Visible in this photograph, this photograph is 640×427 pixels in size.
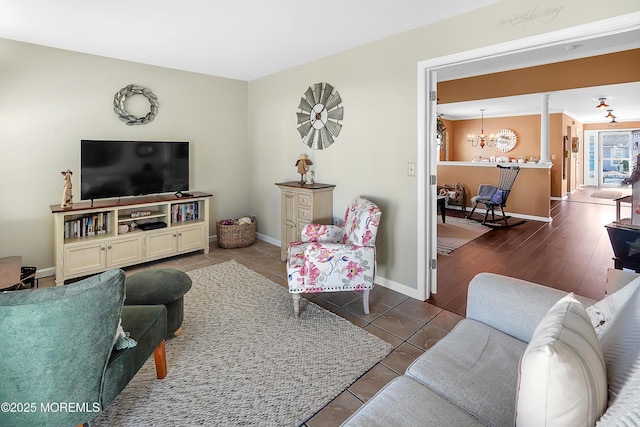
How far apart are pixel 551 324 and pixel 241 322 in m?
2.19

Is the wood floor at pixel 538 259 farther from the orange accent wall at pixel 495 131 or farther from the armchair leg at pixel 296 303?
the orange accent wall at pixel 495 131

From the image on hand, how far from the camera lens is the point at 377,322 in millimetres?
2699

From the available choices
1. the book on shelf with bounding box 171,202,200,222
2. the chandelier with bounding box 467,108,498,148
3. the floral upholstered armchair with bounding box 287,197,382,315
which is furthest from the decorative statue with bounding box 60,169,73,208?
the chandelier with bounding box 467,108,498,148

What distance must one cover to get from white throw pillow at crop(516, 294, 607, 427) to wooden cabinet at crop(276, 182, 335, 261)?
2982mm

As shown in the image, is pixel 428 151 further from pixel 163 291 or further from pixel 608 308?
pixel 163 291

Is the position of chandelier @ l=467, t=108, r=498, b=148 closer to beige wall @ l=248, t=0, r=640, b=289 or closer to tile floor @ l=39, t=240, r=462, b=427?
beige wall @ l=248, t=0, r=640, b=289

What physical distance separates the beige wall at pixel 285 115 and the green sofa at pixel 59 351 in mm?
2512

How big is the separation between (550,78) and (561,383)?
4988mm

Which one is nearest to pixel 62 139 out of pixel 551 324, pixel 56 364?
pixel 56 364

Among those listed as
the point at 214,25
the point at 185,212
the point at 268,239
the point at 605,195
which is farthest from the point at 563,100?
the point at 185,212

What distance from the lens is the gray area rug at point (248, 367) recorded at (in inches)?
68.6

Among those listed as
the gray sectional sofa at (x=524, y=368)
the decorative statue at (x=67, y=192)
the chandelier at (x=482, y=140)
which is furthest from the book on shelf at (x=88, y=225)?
the chandelier at (x=482, y=140)

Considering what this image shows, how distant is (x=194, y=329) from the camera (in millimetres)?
2562

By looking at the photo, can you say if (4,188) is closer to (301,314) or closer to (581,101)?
(301,314)
